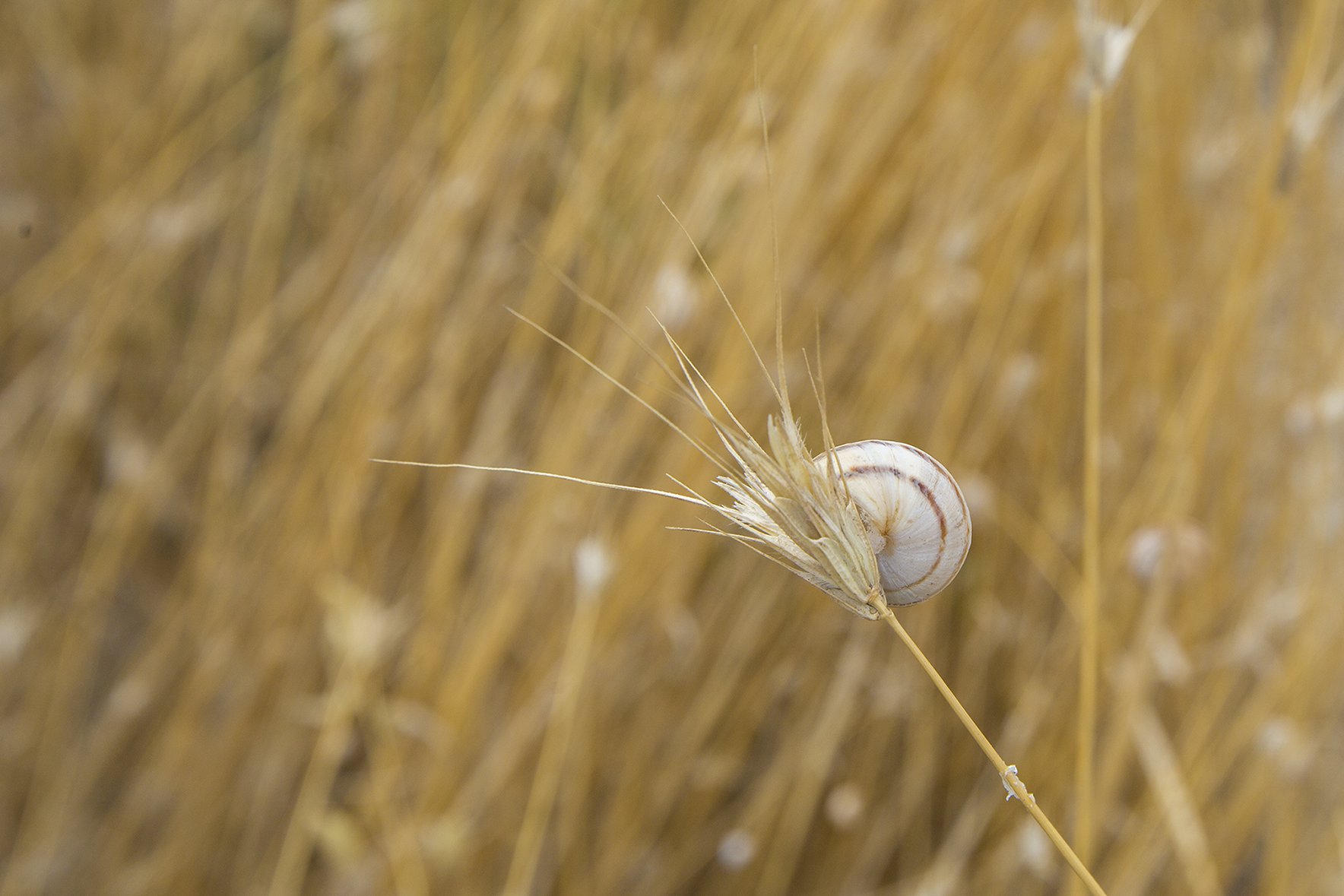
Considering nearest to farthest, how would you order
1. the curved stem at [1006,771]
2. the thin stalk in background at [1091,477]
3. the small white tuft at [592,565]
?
the curved stem at [1006,771] < the thin stalk in background at [1091,477] < the small white tuft at [592,565]

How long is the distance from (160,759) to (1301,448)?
1.18 meters

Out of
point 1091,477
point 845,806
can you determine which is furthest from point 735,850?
point 1091,477

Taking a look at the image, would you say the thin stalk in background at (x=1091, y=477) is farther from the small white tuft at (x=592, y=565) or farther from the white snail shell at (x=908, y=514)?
the small white tuft at (x=592, y=565)

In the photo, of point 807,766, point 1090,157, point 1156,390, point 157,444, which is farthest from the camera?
point 157,444

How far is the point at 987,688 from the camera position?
0.99 metres

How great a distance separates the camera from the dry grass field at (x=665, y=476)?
2.74 ft

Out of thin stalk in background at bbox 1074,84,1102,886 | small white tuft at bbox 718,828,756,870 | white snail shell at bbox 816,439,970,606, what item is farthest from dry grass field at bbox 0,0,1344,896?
white snail shell at bbox 816,439,970,606

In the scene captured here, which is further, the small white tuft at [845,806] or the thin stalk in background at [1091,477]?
the small white tuft at [845,806]

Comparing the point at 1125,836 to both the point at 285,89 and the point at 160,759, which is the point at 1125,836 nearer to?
the point at 160,759

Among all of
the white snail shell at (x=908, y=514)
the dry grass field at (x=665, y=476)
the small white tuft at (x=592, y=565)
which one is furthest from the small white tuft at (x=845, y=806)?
the white snail shell at (x=908, y=514)

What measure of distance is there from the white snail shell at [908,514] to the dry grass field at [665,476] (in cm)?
38

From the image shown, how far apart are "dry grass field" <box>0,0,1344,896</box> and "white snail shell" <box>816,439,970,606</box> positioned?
38 cm

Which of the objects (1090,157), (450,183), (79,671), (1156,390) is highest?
(450,183)

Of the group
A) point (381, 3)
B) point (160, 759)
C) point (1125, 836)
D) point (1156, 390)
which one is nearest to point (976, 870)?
point (1125, 836)
